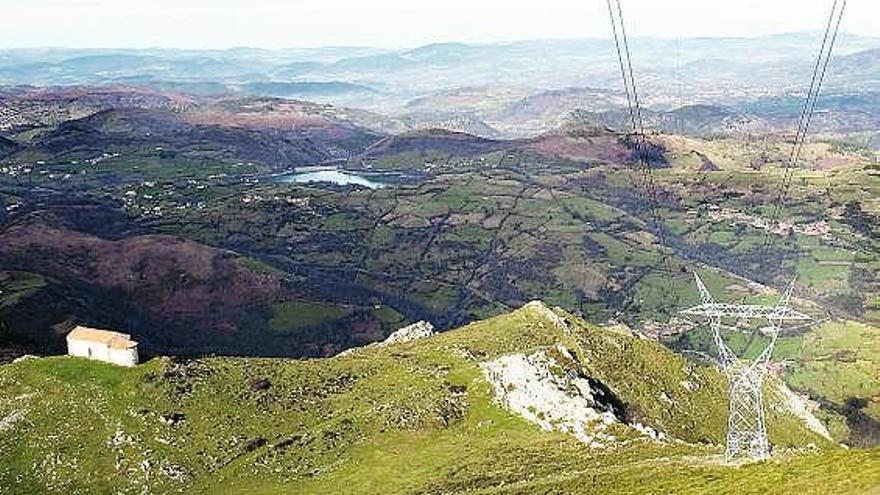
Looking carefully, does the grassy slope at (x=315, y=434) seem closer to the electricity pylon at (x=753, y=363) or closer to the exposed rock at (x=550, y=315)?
the electricity pylon at (x=753, y=363)

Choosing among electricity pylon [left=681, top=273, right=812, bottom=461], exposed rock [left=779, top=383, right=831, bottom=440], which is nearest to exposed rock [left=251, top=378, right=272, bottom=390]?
electricity pylon [left=681, top=273, right=812, bottom=461]

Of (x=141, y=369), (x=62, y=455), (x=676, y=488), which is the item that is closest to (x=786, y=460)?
(x=676, y=488)

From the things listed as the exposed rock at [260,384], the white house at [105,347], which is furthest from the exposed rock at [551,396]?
the white house at [105,347]

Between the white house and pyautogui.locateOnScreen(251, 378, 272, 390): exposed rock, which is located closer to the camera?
the white house

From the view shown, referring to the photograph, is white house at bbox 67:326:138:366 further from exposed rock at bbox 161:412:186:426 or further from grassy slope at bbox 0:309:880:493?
exposed rock at bbox 161:412:186:426

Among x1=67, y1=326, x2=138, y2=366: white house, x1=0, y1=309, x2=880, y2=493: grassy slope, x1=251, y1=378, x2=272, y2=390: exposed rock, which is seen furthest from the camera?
x1=251, y1=378, x2=272, y2=390: exposed rock

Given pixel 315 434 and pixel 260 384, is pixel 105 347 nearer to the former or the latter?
pixel 260 384

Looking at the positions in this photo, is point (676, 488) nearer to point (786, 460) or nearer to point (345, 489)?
point (786, 460)
